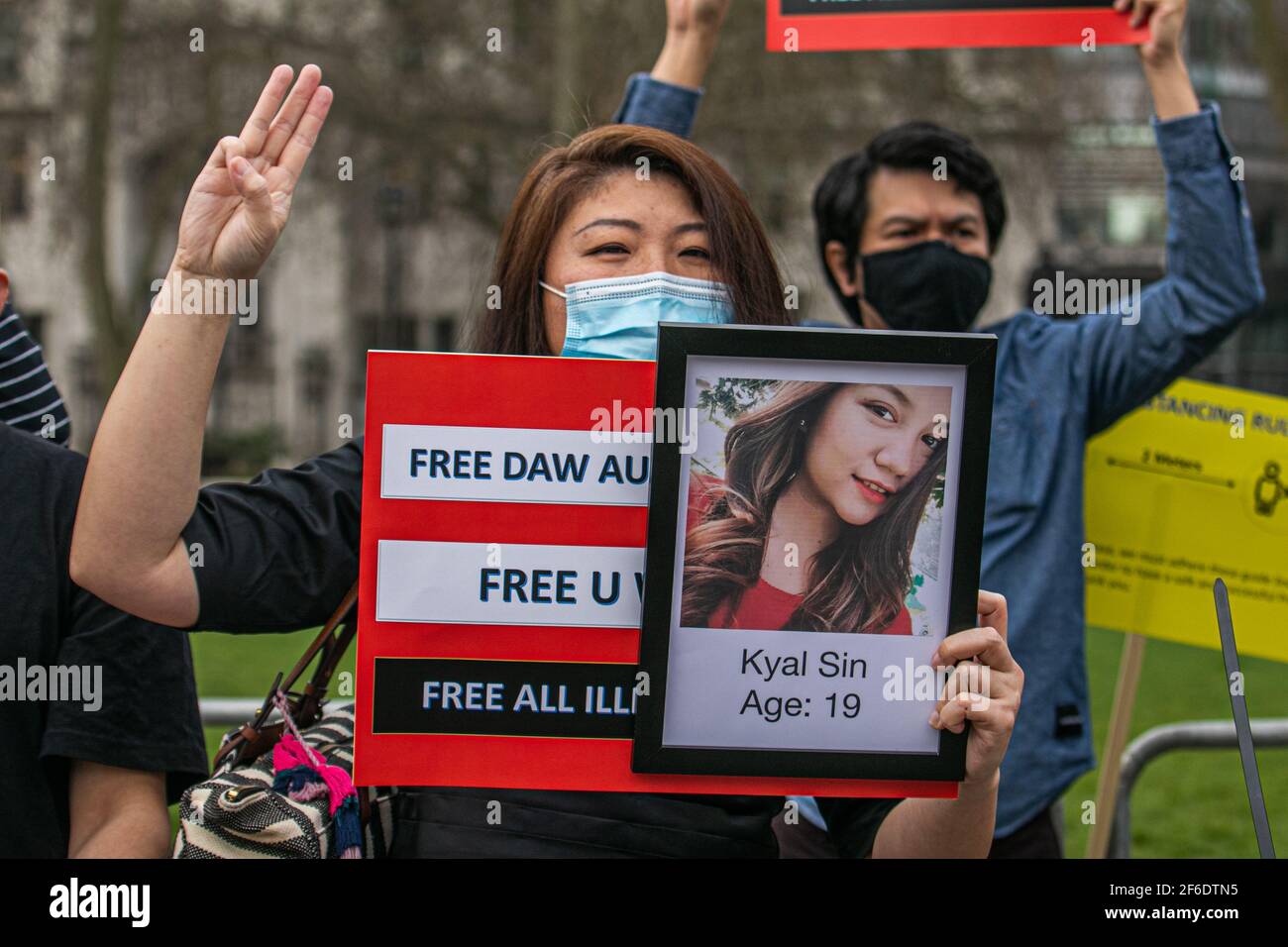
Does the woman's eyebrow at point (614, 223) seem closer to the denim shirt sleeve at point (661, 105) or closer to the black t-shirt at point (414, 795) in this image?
the black t-shirt at point (414, 795)

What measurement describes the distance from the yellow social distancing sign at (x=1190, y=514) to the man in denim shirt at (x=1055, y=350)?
0.93 ft

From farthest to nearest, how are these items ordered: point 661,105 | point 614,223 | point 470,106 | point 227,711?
point 470,106, point 227,711, point 661,105, point 614,223

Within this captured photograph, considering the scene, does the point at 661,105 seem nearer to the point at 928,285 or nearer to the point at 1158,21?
the point at 928,285

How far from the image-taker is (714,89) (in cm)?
1848

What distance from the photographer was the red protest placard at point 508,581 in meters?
1.98

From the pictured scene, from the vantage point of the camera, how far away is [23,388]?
239cm

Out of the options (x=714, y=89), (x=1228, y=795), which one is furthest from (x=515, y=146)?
(x=1228, y=795)

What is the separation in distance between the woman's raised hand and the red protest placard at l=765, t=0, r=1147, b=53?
138cm

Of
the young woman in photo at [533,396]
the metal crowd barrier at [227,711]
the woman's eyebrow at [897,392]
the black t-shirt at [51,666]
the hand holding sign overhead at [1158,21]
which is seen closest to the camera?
the young woman in photo at [533,396]

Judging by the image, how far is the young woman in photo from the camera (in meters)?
1.81

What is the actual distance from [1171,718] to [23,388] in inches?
334
